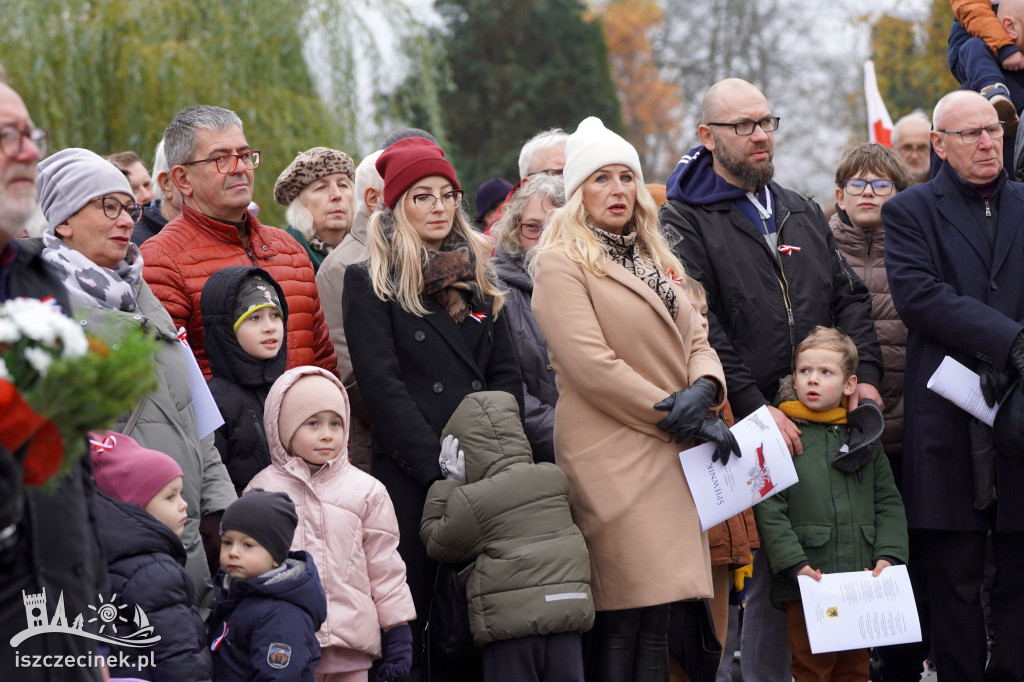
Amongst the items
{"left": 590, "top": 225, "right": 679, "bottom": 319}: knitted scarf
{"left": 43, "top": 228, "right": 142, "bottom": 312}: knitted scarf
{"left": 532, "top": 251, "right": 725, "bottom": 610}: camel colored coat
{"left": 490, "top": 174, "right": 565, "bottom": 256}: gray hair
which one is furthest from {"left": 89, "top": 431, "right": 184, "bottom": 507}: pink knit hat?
{"left": 490, "top": 174, "right": 565, "bottom": 256}: gray hair

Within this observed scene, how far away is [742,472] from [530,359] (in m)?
1.13

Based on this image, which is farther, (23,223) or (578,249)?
(578,249)

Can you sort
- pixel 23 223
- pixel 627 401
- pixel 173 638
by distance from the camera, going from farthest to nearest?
pixel 627 401, pixel 173 638, pixel 23 223

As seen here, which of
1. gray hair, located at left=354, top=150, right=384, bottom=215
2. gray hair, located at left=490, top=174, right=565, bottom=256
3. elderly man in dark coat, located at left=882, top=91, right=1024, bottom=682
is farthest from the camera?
gray hair, located at left=354, top=150, right=384, bottom=215

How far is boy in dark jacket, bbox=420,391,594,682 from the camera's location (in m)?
4.57

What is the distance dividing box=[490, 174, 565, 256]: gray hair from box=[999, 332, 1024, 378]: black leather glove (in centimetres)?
211

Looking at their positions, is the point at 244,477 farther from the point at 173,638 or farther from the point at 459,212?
the point at 459,212

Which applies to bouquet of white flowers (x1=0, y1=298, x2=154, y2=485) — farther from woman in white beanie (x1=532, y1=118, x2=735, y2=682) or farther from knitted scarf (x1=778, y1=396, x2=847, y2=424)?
knitted scarf (x1=778, y1=396, x2=847, y2=424)

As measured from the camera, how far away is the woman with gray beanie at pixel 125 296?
4230 millimetres

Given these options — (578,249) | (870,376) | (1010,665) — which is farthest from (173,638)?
(1010,665)

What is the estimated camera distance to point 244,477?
188 inches

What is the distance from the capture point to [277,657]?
4.00 metres

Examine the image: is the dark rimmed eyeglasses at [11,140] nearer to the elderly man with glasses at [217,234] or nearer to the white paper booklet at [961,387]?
the elderly man with glasses at [217,234]

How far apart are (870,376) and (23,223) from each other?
398 centimetres
